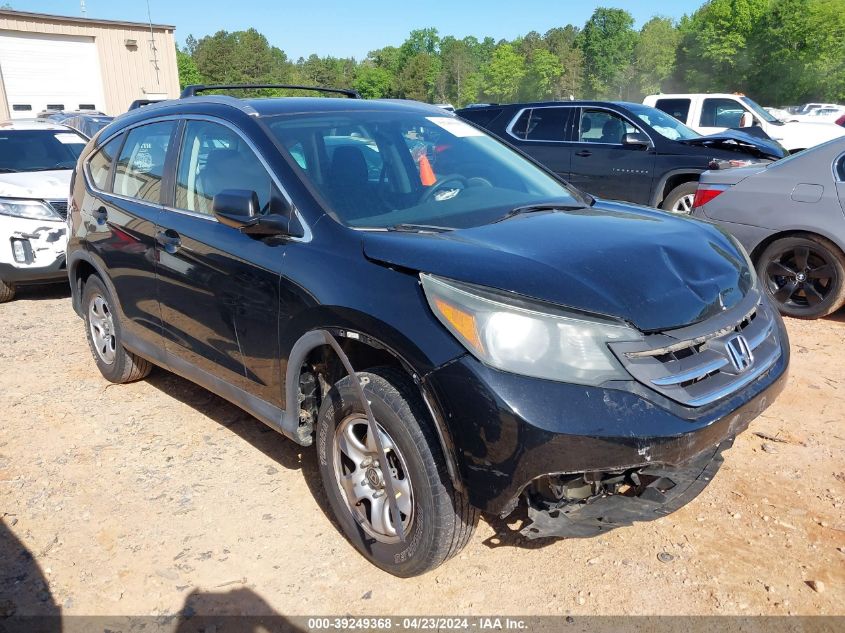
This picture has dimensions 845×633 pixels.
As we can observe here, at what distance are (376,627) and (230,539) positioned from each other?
88 cm

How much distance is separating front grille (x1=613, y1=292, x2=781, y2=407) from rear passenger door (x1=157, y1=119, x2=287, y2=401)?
4.98 ft

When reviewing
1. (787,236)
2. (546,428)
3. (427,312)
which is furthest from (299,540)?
(787,236)

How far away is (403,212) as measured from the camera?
9.87 ft

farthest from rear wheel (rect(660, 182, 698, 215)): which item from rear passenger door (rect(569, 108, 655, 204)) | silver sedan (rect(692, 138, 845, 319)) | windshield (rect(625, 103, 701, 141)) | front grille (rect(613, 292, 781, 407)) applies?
front grille (rect(613, 292, 781, 407))

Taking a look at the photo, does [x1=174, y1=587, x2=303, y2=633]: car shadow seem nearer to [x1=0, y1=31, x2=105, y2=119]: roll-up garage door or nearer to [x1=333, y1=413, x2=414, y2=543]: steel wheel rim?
[x1=333, y1=413, x2=414, y2=543]: steel wheel rim

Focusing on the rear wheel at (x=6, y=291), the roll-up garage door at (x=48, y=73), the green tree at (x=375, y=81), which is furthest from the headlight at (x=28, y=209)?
the green tree at (x=375, y=81)

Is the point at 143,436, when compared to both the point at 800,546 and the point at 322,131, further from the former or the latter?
the point at 800,546

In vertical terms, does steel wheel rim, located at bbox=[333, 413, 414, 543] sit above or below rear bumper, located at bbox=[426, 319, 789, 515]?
below

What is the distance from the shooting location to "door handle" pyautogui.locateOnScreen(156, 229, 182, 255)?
3.46m

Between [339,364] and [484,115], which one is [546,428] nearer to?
[339,364]

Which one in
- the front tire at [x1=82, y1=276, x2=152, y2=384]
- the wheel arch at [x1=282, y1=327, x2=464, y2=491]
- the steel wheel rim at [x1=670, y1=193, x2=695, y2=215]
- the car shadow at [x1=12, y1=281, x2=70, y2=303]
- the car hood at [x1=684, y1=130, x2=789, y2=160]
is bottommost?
the car shadow at [x1=12, y1=281, x2=70, y2=303]

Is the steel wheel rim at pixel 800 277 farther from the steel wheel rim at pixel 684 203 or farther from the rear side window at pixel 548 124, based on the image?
the rear side window at pixel 548 124

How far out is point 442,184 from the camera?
3297 mm

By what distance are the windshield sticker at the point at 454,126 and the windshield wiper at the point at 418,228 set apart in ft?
3.61
